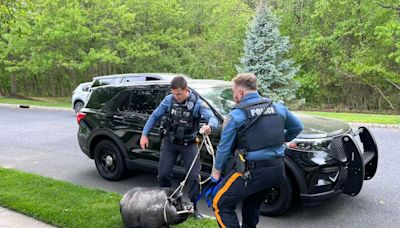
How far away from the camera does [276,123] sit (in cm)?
311

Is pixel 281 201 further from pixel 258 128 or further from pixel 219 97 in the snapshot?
pixel 258 128

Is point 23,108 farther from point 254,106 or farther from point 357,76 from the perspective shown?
point 254,106

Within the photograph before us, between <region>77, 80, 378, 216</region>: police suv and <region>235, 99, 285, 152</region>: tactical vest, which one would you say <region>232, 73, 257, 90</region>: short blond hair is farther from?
<region>77, 80, 378, 216</region>: police suv

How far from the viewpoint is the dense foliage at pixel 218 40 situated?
1866 cm

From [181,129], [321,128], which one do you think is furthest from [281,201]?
[181,129]

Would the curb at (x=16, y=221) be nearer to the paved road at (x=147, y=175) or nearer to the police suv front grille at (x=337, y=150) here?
the paved road at (x=147, y=175)

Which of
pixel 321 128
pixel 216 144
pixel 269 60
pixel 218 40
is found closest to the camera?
pixel 321 128

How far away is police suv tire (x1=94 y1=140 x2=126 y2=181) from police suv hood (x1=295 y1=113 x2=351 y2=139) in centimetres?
299

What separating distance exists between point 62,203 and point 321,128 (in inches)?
136

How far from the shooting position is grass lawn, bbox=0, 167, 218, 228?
4.28 m

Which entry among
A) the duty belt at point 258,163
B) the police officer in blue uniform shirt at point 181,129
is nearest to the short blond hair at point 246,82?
the duty belt at point 258,163

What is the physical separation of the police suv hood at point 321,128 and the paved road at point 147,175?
3.32ft

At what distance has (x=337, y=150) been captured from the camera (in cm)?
439

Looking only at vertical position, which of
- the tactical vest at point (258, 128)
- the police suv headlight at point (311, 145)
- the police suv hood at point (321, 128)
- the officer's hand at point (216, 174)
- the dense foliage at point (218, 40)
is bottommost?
the officer's hand at point (216, 174)
